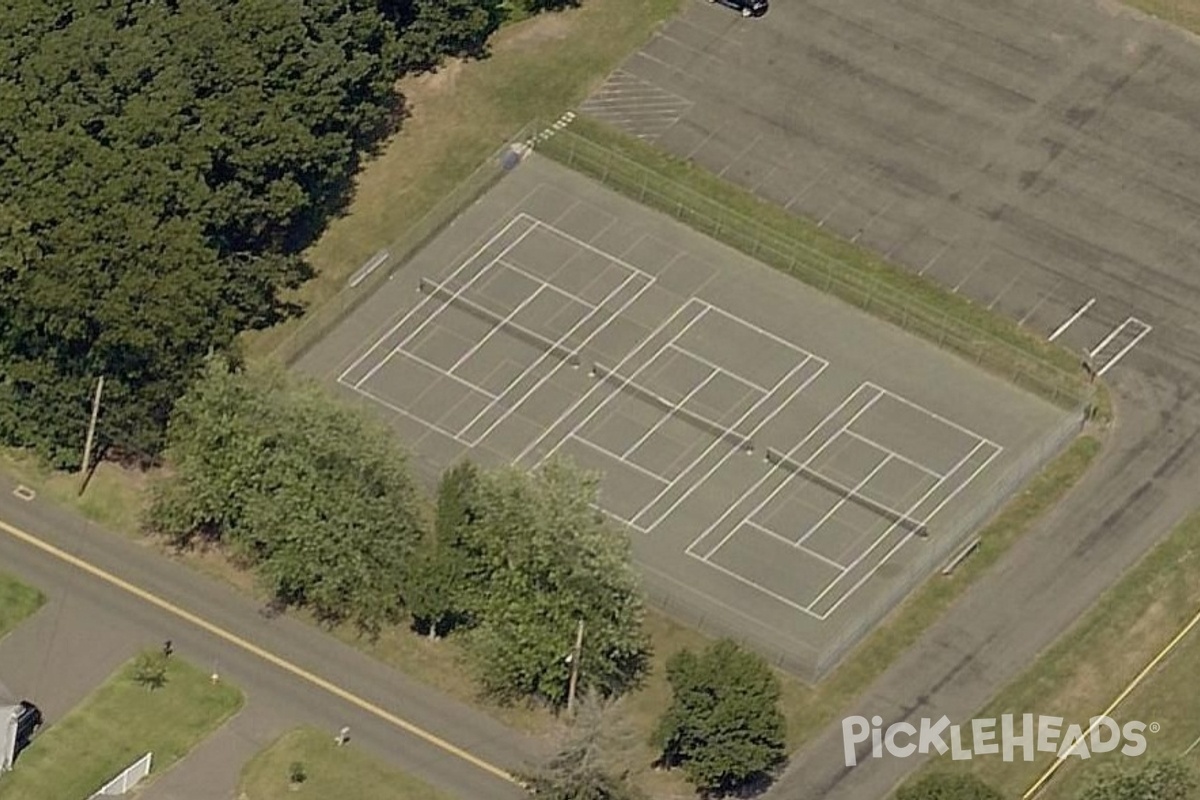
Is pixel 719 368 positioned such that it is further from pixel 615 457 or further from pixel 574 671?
pixel 574 671

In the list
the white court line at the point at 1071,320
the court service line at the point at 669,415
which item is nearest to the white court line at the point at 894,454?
the court service line at the point at 669,415

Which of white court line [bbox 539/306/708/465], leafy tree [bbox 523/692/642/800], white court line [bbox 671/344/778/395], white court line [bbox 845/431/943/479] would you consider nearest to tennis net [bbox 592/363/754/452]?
white court line [bbox 539/306/708/465]

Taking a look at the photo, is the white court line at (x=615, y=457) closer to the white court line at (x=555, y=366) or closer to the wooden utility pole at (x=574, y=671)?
the white court line at (x=555, y=366)

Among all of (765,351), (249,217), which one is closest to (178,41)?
(249,217)

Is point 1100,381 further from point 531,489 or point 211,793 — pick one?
point 211,793

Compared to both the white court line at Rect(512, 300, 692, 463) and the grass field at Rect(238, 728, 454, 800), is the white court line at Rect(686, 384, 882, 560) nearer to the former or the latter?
the white court line at Rect(512, 300, 692, 463)

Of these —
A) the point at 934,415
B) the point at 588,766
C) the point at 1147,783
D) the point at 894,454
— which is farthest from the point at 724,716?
the point at 934,415

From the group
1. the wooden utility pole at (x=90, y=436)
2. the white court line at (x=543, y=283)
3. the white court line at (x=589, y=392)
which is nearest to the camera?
the wooden utility pole at (x=90, y=436)
